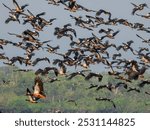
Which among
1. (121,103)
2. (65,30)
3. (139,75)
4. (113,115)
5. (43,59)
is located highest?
(121,103)

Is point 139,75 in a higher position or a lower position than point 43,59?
lower

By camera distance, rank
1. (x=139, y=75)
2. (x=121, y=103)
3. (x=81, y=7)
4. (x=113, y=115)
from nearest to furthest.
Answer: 1. (x=113, y=115)
2. (x=139, y=75)
3. (x=81, y=7)
4. (x=121, y=103)

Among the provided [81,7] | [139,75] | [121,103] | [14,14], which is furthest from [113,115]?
[121,103]

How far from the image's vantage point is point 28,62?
4162 cm

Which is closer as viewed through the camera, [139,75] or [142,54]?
[139,75]

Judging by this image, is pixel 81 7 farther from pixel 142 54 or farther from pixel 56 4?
pixel 142 54

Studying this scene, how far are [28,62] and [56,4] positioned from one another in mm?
5314

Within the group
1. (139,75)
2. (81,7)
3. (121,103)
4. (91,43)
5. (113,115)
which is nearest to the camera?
(113,115)

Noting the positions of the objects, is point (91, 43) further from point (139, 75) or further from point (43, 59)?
point (139, 75)

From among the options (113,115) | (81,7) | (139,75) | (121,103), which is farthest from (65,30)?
(121,103)

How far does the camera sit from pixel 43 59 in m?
39.6

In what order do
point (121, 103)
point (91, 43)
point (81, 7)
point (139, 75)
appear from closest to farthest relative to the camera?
1. point (139, 75)
2. point (81, 7)
3. point (91, 43)
4. point (121, 103)

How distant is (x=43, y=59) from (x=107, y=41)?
6784 mm

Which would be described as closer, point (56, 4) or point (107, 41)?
point (56, 4)
